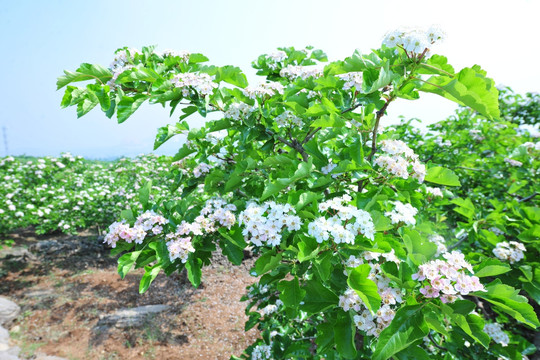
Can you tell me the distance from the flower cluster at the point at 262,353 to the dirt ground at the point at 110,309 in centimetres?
174

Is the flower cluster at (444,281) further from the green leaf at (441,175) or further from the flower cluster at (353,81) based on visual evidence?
the flower cluster at (353,81)

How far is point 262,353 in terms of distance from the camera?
252 centimetres

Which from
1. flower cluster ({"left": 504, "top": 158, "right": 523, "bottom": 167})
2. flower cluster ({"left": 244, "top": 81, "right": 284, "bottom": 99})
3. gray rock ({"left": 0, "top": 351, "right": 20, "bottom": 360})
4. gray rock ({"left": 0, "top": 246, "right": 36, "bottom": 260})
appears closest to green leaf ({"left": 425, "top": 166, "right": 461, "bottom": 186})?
flower cluster ({"left": 244, "top": 81, "right": 284, "bottom": 99})

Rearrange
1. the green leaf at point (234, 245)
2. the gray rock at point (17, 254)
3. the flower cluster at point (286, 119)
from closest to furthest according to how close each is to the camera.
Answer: the green leaf at point (234, 245), the flower cluster at point (286, 119), the gray rock at point (17, 254)

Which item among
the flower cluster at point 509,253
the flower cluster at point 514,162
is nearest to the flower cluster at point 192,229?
the flower cluster at point 509,253

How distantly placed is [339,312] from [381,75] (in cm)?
99

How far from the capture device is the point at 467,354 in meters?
2.18

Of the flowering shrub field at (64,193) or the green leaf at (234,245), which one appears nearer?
the green leaf at (234,245)

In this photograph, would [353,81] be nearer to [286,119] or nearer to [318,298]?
[286,119]

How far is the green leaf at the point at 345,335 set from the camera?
1.20 m

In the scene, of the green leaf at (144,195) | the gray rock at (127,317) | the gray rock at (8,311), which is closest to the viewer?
the green leaf at (144,195)

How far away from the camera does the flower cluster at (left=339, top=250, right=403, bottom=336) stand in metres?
1.24

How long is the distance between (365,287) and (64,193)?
886cm

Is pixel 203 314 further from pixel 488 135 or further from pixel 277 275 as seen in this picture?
pixel 488 135
